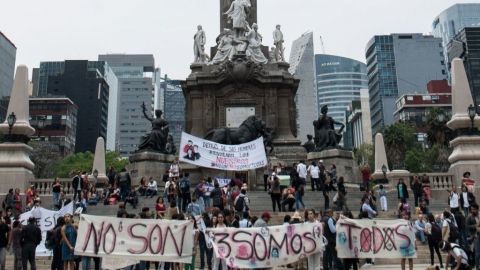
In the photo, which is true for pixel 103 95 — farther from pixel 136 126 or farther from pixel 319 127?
pixel 319 127

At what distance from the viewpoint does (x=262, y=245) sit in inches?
495

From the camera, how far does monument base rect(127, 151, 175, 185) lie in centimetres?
3444

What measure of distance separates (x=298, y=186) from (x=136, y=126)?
16991 centimetres

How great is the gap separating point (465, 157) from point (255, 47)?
19.4 m

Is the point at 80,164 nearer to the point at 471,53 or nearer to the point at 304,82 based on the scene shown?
the point at 304,82

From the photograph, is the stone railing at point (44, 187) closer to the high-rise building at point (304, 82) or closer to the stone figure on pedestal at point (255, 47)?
the stone figure on pedestal at point (255, 47)

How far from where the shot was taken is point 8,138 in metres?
28.6

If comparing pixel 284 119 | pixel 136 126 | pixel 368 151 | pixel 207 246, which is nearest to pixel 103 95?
pixel 136 126

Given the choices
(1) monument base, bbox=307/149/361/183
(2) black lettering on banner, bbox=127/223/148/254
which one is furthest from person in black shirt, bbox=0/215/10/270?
(1) monument base, bbox=307/149/361/183

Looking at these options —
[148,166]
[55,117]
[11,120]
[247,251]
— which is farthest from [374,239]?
[55,117]

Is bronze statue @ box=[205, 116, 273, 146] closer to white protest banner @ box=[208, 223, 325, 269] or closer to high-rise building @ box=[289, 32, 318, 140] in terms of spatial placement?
white protest banner @ box=[208, 223, 325, 269]

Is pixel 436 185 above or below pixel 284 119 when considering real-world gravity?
below

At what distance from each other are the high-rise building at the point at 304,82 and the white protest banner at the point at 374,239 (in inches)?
4725

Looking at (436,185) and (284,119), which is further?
(284,119)
